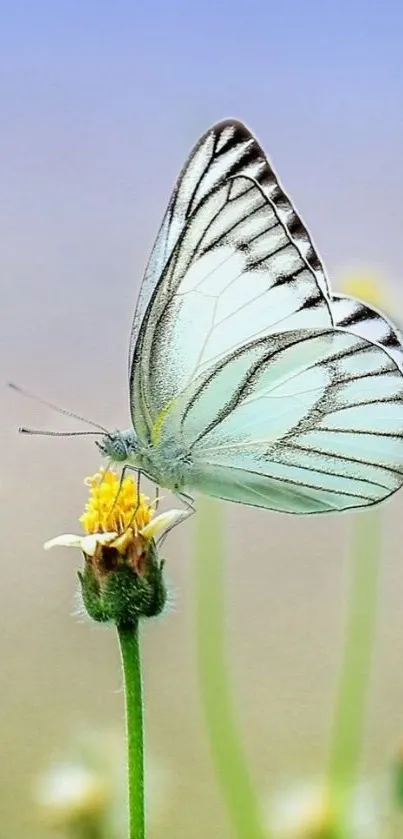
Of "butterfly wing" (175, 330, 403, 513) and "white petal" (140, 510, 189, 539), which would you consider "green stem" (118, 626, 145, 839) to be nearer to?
"white petal" (140, 510, 189, 539)

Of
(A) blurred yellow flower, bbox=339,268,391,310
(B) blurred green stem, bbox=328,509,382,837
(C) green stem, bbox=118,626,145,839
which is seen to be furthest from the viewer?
(A) blurred yellow flower, bbox=339,268,391,310

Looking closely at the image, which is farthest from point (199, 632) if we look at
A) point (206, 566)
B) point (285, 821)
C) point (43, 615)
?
point (43, 615)

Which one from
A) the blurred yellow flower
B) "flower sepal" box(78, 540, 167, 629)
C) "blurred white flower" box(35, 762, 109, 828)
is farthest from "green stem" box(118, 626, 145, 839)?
the blurred yellow flower

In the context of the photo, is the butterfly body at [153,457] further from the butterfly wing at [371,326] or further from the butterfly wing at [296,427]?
the butterfly wing at [371,326]

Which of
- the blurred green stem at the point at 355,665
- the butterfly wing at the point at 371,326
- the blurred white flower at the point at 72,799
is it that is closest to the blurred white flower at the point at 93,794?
the blurred white flower at the point at 72,799

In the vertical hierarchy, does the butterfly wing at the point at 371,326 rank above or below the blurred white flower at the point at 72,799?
above

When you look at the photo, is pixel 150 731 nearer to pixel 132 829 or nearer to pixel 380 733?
pixel 380 733

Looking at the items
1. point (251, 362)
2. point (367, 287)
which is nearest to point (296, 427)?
point (251, 362)
